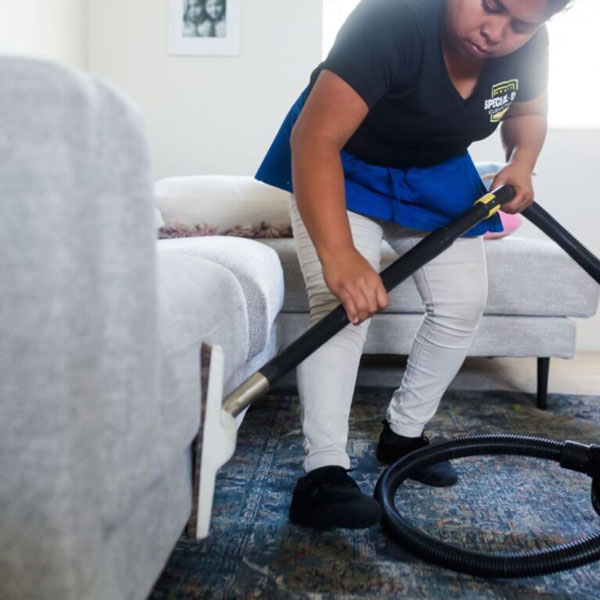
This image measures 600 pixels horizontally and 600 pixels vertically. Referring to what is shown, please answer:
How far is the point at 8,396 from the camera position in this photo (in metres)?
0.53

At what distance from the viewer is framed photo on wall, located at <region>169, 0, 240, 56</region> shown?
2.80 metres

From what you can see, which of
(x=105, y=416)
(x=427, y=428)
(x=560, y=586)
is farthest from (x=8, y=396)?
(x=427, y=428)

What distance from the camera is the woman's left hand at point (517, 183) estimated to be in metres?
1.33

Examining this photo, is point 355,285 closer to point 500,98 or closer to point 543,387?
point 500,98

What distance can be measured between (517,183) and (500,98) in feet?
0.60

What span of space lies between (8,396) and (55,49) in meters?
2.40

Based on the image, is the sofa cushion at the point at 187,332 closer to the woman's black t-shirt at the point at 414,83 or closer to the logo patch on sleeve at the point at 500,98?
the woman's black t-shirt at the point at 414,83

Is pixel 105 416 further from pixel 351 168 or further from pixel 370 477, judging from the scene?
pixel 370 477

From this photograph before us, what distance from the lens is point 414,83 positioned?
1.10 m

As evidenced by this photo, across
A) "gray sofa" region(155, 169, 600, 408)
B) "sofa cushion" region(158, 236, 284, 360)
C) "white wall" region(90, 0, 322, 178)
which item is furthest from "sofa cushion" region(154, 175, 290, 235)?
"white wall" region(90, 0, 322, 178)

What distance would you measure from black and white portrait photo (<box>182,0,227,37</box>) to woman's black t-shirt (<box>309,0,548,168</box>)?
1.80m

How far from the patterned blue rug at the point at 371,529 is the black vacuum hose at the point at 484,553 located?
0.08 ft

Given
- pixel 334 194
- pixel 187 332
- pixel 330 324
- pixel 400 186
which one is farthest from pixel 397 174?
pixel 187 332

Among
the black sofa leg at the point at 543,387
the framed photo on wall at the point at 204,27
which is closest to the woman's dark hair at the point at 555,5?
the black sofa leg at the point at 543,387
